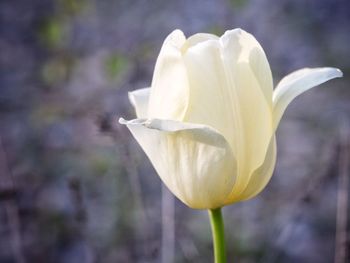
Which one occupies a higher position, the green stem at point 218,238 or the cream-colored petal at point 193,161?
the cream-colored petal at point 193,161

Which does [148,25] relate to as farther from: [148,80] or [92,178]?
[92,178]

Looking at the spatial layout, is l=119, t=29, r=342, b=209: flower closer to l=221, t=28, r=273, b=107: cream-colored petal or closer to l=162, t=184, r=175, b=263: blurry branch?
l=221, t=28, r=273, b=107: cream-colored petal

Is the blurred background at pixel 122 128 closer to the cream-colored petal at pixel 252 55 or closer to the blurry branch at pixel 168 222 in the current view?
the blurry branch at pixel 168 222

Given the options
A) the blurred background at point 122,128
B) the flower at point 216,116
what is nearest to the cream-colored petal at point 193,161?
the flower at point 216,116

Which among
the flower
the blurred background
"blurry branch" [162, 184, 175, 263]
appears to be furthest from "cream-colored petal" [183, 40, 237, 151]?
the blurred background

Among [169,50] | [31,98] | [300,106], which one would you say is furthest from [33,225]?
[169,50]
